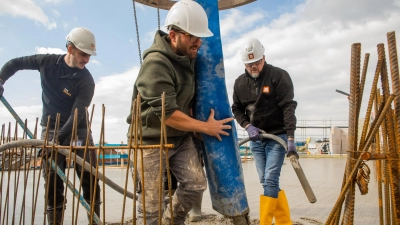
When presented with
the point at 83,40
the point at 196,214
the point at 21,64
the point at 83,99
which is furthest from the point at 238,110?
the point at 21,64

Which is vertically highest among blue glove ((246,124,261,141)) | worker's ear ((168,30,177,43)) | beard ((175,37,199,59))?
worker's ear ((168,30,177,43))

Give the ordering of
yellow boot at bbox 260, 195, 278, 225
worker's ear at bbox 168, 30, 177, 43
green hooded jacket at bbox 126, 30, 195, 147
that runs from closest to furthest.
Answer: green hooded jacket at bbox 126, 30, 195, 147 < worker's ear at bbox 168, 30, 177, 43 < yellow boot at bbox 260, 195, 278, 225

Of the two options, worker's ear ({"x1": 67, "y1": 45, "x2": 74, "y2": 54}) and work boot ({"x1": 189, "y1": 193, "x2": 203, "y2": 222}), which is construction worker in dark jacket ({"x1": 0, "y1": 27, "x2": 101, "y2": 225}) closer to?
worker's ear ({"x1": 67, "y1": 45, "x2": 74, "y2": 54})

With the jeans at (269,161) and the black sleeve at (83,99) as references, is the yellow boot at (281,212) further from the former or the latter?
the black sleeve at (83,99)

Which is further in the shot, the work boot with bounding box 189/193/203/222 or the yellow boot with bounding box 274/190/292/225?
the work boot with bounding box 189/193/203/222

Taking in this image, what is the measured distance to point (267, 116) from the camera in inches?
166

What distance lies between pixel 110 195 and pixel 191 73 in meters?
4.98

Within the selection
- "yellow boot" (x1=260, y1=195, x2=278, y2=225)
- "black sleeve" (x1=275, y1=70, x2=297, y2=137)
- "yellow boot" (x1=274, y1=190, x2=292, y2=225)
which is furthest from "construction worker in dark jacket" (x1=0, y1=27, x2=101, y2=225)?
"black sleeve" (x1=275, y1=70, x2=297, y2=137)

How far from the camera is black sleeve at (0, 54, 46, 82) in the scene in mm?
4113

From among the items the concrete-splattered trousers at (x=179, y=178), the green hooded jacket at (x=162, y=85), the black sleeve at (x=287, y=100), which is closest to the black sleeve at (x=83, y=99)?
the green hooded jacket at (x=162, y=85)

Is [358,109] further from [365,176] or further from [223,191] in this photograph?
[223,191]

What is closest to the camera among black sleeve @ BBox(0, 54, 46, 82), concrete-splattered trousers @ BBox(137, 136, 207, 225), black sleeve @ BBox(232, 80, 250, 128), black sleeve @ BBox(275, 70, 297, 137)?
concrete-splattered trousers @ BBox(137, 136, 207, 225)

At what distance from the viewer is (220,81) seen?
118 inches

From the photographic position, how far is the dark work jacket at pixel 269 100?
404 cm
